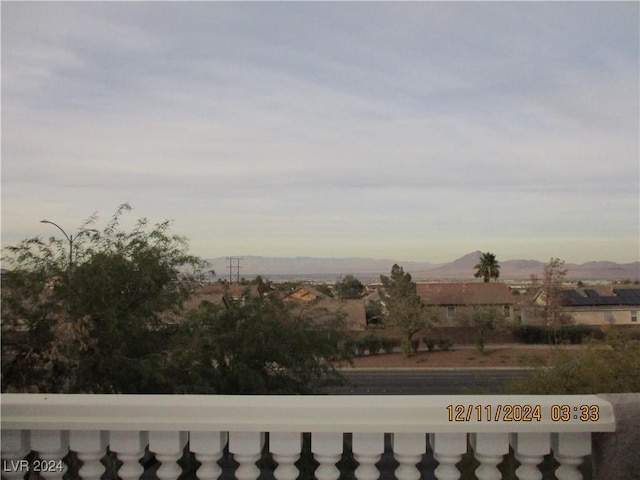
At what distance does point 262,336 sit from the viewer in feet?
39.2

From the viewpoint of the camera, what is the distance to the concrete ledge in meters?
2.07

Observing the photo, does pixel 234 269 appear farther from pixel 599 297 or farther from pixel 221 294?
pixel 599 297

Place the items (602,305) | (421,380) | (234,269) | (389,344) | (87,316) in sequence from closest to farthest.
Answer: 1. (87,316)
2. (234,269)
3. (421,380)
4. (602,305)
5. (389,344)

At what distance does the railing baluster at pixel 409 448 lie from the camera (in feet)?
7.07

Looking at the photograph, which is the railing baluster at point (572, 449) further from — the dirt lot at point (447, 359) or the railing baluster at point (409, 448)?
the dirt lot at point (447, 359)

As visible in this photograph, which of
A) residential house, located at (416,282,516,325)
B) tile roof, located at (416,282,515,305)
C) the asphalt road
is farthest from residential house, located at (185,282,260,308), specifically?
tile roof, located at (416,282,515,305)

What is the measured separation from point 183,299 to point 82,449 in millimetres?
9785

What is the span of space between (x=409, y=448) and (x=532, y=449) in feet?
1.50

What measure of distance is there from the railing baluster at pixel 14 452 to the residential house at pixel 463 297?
37430 mm

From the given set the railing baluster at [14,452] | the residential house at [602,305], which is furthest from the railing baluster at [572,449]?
the residential house at [602,305]

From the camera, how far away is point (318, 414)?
7.00 feet

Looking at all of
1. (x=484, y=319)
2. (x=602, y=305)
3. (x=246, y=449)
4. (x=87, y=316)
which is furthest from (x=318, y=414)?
(x=484, y=319)

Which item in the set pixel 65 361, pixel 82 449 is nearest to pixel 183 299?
pixel 65 361

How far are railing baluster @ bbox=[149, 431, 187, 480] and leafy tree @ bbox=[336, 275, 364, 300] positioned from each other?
69.0 feet
